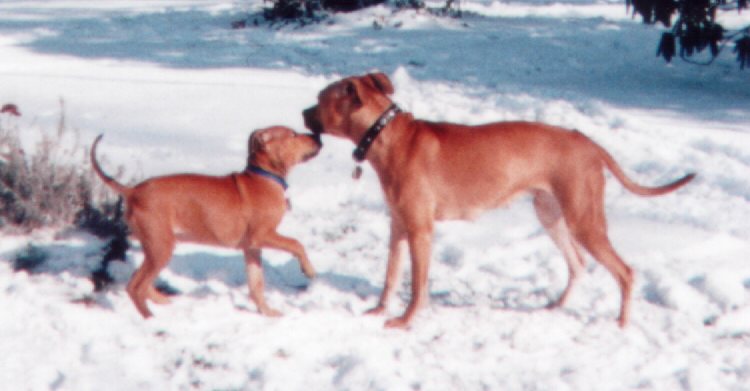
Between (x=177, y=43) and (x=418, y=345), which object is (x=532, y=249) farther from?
(x=177, y=43)

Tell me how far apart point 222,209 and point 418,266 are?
3.34 feet

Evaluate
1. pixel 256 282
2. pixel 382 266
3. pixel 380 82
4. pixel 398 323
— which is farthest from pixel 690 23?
pixel 256 282

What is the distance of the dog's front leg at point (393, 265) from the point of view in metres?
4.96

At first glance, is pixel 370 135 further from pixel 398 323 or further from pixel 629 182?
pixel 629 182

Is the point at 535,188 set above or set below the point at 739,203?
above

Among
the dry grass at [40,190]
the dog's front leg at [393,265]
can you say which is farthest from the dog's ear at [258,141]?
the dry grass at [40,190]

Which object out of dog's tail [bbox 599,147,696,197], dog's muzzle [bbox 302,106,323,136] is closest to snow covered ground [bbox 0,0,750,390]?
dog's tail [bbox 599,147,696,197]

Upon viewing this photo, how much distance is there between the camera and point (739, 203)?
6.40 m

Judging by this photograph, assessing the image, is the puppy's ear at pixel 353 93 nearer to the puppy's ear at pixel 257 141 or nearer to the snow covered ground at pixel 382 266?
the puppy's ear at pixel 257 141

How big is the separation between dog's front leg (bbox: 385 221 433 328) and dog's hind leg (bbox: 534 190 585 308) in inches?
26.8

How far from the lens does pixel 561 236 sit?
200 inches

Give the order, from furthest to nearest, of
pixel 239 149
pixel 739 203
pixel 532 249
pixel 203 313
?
pixel 239 149 < pixel 739 203 < pixel 532 249 < pixel 203 313

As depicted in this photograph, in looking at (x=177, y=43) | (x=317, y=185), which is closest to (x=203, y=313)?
(x=317, y=185)

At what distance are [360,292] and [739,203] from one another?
285 centimetres
